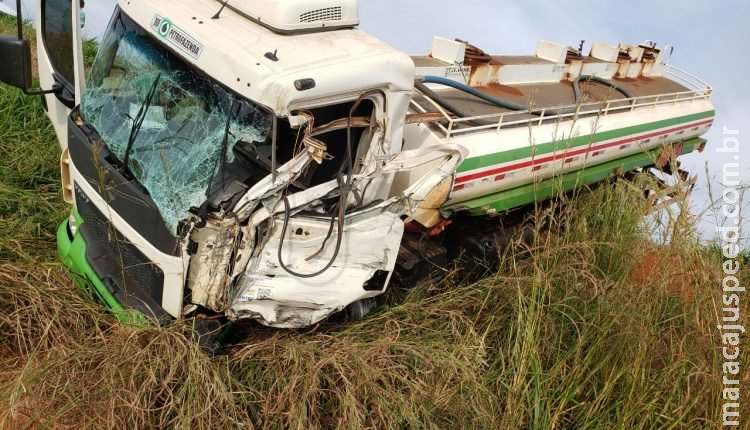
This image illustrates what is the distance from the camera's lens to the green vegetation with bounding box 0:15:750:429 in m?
2.92

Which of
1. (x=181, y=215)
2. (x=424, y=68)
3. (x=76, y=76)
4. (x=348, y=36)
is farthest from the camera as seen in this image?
(x=424, y=68)

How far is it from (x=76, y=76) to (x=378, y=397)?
273 centimetres

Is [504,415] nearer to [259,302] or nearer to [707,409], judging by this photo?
[707,409]

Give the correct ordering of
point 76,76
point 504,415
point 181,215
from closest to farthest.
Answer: point 181,215 → point 504,415 → point 76,76

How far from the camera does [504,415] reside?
3271 millimetres

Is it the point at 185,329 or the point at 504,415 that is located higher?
the point at 185,329

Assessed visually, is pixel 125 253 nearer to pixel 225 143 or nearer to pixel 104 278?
pixel 104 278

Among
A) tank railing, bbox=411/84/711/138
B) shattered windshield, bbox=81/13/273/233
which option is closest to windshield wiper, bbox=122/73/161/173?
shattered windshield, bbox=81/13/273/233

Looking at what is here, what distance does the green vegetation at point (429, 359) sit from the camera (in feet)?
9.59

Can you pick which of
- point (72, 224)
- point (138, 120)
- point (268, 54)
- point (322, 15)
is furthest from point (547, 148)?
point (72, 224)

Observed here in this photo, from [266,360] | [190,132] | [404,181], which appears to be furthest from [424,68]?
[266,360]

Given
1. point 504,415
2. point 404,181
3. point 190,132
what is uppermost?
point 190,132

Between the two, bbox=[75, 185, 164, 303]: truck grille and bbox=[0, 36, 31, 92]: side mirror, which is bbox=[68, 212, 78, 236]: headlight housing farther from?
bbox=[0, 36, 31, 92]: side mirror

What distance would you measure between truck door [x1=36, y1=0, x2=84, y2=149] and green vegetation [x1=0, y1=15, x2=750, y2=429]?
3.06 feet
